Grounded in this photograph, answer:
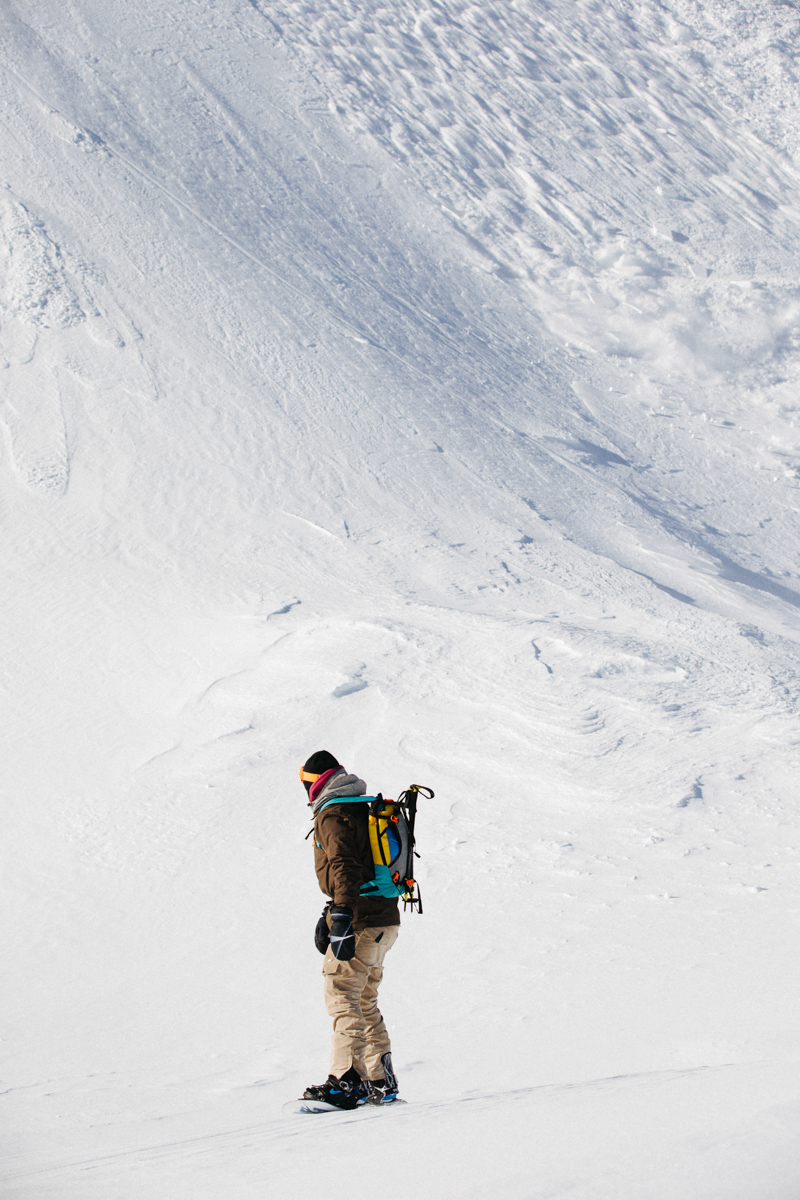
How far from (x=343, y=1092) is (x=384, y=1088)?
0.15 metres

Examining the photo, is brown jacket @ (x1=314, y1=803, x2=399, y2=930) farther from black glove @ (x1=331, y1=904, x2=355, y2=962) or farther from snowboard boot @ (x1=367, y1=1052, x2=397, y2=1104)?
snowboard boot @ (x1=367, y1=1052, x2=397, y2=1104)

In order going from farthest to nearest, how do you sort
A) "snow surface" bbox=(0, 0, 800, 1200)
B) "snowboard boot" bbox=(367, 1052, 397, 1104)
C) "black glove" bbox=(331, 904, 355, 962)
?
1. "snow surface" bbox=(0, 0, 800, 1200)
2. "snowboard boot" bbox=(367, 1052, 397, 1104)
3. "black glove" bbox=(331, 904, 355, 962)

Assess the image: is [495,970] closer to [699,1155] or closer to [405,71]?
[699,1155]

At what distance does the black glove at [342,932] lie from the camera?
10.4 feet

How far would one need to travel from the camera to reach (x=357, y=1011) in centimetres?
337

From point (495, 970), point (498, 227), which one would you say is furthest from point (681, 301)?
point (495, 970)

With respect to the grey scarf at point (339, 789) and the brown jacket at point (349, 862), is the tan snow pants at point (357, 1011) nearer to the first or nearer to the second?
the brown jacket at point (349, 862)

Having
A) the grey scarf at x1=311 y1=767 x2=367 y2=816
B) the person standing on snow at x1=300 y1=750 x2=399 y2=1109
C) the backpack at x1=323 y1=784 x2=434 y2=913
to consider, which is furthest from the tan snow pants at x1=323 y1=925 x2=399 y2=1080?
the grey scarf at x1=311 y1=767 x2=367 y2=816

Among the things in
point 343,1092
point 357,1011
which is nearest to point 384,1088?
point 343,1092

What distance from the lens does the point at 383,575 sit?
913cm

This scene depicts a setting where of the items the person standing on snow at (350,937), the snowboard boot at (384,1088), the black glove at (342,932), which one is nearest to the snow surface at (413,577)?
the snowboard boot at (384,1088)

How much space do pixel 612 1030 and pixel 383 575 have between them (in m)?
5.66

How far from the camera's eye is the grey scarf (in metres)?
3.36

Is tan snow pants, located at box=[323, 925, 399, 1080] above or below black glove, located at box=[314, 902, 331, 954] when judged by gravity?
below
